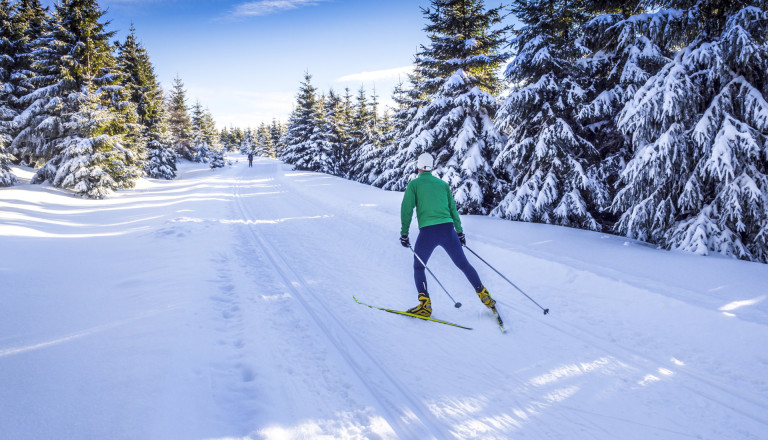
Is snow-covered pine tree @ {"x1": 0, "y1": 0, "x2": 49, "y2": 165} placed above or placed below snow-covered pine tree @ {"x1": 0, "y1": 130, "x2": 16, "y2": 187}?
above

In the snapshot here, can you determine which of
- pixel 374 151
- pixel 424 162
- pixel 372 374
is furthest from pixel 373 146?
pixel 372 374

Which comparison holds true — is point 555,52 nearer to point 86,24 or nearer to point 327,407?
point 327,407

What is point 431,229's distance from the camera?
4719 millimetres

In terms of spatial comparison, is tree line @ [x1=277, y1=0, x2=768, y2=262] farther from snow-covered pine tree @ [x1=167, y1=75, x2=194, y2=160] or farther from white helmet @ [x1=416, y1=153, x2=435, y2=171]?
snow-covered pine tree @ [x1=167, y1=75, x2=194, y2=160]

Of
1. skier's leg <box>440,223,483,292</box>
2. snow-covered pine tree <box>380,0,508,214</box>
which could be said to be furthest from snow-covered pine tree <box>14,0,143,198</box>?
skier's leg <box>440,223,483,292</box>

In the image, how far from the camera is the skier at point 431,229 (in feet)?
15.3

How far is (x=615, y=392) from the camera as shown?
321 centimetres

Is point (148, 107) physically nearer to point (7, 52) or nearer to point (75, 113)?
point (7, 52)

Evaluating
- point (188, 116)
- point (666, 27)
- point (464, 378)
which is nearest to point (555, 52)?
point (666, 27)

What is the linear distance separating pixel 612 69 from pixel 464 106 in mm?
4864

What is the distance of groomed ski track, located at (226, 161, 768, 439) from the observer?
111 inches

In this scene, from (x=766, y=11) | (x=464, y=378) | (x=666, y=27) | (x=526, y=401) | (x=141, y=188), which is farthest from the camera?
(x=141, y=188)

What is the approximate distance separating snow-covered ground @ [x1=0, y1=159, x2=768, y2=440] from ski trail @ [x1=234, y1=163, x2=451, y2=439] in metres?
0.02

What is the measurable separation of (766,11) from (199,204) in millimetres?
16742
